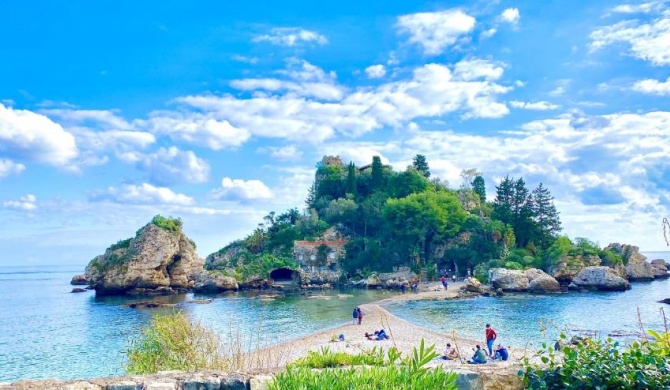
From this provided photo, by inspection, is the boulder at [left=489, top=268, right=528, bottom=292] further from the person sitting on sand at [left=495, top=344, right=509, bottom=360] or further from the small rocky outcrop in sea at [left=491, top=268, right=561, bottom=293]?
the person sitting on sand at [left=495, top=344, right=509, bottom=360]

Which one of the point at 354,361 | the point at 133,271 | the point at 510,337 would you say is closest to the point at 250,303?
the point at 133,271

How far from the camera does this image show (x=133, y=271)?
62531 millimetres

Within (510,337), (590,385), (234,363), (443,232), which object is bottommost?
(510,337)

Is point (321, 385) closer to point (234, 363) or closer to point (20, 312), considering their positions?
point (234, 363)

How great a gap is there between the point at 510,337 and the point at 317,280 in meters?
48.1

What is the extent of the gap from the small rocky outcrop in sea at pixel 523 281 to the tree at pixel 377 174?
126 ft

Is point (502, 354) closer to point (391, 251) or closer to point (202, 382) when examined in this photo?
point (202, 382)

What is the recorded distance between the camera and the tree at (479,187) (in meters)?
94.6

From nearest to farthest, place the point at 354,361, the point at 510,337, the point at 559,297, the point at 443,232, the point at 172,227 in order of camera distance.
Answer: the point at 354,361 < the point at 510,337 < the point at 559,297 < the point at 172,227 < the point at 443,232

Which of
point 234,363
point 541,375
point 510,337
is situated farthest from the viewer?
point 510,337

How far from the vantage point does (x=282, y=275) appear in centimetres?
7869

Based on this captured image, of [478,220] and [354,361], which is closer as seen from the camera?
[354,361]

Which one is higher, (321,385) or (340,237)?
(340,237)

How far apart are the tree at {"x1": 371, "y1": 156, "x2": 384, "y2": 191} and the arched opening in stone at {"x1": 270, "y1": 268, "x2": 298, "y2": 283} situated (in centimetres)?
2465
